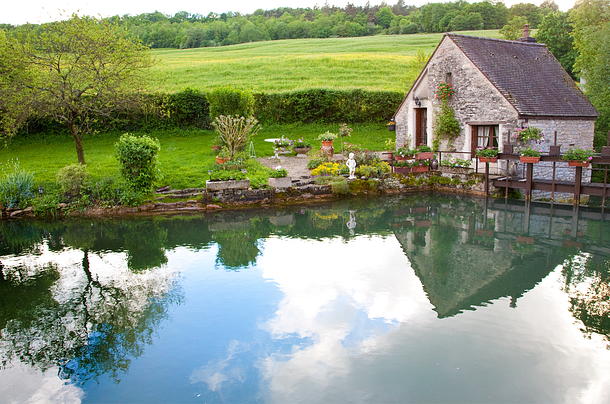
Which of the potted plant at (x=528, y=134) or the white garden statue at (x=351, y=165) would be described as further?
the white garden statue at (x=351, y=165)

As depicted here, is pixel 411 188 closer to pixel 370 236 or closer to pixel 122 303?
pixel 370 236

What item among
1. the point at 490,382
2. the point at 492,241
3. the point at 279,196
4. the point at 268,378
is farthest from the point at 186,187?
the point at 490,382

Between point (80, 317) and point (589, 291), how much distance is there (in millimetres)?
9376

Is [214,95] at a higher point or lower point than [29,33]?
lower

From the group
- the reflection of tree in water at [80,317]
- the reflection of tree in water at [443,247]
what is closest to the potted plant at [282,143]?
the reflection of tree in water at [443,247]

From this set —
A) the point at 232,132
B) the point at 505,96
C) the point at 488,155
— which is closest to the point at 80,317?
the point at 232,132

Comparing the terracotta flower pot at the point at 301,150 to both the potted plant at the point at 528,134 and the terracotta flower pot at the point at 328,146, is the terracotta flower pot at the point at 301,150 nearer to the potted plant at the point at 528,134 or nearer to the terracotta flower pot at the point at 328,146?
the terracotta flower pot at the point at 328,146

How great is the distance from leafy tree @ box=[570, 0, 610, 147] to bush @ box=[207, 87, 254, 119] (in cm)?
1616

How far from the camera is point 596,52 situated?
22.3 metres

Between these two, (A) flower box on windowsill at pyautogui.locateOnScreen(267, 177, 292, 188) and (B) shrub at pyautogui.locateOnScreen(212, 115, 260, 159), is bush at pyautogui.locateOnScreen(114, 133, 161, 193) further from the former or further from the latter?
(B) shrub at pyautogui.locateOnScreen(212, 115, 260, 159)

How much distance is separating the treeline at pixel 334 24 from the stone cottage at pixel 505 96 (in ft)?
131

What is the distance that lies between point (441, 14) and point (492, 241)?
2372 inches

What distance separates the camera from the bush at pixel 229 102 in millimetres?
21703

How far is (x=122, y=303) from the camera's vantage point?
28.5 feet
